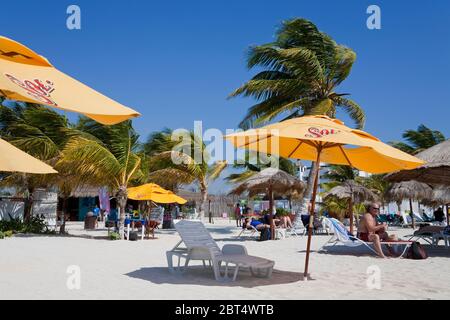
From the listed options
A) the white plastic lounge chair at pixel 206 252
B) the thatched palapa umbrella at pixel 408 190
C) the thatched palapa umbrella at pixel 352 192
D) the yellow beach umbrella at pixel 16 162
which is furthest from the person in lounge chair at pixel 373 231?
the thatched palapa umbrella at pixel 408 190

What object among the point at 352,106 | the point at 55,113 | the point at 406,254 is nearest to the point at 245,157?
the point at 352,106

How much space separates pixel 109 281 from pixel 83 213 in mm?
28119

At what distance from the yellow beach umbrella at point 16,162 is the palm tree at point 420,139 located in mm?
29565

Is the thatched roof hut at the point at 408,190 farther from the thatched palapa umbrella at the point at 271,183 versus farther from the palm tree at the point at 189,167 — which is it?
the palm tree at the point at 189,167

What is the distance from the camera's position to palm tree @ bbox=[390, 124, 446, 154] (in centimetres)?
3077

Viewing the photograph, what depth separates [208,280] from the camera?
6203 millimetres

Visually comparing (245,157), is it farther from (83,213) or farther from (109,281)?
(109,281)

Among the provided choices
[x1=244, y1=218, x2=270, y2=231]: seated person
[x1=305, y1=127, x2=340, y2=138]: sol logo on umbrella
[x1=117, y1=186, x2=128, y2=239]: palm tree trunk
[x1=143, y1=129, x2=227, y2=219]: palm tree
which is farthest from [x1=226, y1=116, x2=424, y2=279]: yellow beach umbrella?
[x1=143, y1=129, x2=227, y2=219]: palm tree

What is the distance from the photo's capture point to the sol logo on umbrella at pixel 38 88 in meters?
3.67

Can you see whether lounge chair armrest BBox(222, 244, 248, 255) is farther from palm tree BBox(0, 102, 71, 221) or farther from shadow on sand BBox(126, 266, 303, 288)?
→ palm tree BBox(0, 102, 71, 221)

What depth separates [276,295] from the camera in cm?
512

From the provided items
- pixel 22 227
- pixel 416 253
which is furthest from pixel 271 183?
pixel 22 227

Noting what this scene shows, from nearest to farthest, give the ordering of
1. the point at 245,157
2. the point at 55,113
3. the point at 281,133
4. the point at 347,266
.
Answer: the point at 281,133 → the point at 347,266 → the point at 55,113 → the point at 245,157

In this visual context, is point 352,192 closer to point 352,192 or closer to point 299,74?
point 352,192
